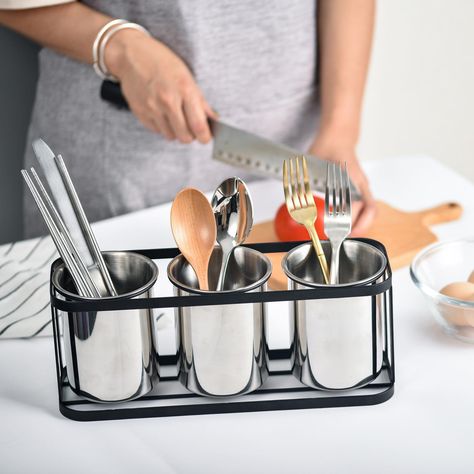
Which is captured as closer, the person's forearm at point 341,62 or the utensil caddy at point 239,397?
the utensil caddy at point 239,397

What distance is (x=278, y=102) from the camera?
1481 mm

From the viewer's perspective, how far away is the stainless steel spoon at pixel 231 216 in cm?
81

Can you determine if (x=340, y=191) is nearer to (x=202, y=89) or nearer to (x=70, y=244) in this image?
(x=70, y=244)

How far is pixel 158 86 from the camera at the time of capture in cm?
133

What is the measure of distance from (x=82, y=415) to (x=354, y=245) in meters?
0.31

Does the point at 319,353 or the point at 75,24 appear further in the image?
the point at 75,24

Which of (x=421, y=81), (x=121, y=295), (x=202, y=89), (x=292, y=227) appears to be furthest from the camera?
(x=421, y=81)

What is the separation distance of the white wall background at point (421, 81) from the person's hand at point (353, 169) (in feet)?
2.80

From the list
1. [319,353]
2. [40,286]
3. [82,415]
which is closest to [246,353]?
[319,353]

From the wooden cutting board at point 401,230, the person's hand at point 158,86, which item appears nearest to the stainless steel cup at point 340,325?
the wooden cutting board at point 401,230

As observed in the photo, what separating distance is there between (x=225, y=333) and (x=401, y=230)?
19.8 inches

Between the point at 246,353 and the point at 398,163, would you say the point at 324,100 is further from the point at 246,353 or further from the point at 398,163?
the point at 246,353

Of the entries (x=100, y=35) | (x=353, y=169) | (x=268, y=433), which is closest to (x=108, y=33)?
(x=100, y=35)

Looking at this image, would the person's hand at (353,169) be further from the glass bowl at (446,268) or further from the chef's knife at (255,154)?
the glass bowl at (446,268)
